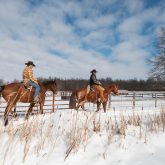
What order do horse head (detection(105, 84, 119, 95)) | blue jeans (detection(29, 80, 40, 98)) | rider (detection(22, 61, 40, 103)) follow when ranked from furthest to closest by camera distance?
→ 1. horse head (detection(105, 84, 119, 95))
2. blue jeans (detection(29, 80, 40, 98))
3. rider (detection(22, 61, 40, 103))

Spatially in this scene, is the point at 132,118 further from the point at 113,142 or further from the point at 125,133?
the point at 113,142

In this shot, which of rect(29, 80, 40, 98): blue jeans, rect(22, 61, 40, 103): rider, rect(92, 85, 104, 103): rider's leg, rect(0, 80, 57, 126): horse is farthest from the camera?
rect(92, 85, 104, 103): rider's leg

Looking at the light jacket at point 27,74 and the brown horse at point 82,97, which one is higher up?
the light jacket at point 27,74

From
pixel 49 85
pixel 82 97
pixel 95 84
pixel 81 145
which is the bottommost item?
pixel 81 145

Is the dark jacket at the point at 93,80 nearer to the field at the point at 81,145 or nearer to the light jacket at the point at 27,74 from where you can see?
the light jacket at the point at 27,74

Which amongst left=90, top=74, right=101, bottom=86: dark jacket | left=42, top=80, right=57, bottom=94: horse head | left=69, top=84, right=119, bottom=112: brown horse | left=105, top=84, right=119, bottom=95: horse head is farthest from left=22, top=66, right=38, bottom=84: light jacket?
left=105, top=84, right=119, bottom=95: horse head

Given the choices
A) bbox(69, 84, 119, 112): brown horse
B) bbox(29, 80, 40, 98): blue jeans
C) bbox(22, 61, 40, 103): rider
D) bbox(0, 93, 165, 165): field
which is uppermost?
bbox(22, 61, 40, 103): rider

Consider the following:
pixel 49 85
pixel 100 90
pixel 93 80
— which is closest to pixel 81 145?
pixel 49 85

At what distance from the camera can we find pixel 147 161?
4.46 meters

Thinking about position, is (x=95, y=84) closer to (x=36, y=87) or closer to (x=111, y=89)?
(x=111, y=89)

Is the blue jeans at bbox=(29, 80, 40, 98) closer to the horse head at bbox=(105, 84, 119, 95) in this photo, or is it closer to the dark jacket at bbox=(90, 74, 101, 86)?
the dark jacket at bbox=(90, 74, 101, 86)

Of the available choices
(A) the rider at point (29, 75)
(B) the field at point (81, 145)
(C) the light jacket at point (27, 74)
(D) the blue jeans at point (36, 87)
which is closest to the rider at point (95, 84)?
(D) the blue jeans at point (36, 87)

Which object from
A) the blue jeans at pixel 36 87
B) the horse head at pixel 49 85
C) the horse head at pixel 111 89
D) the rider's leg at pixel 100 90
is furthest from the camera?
the horse head at pixel 111 89

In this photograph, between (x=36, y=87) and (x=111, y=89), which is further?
(x=111, y=89)
